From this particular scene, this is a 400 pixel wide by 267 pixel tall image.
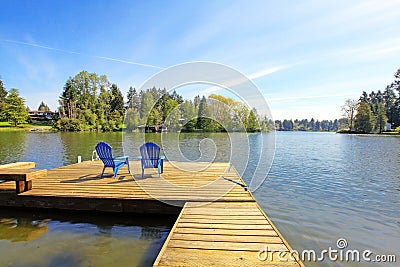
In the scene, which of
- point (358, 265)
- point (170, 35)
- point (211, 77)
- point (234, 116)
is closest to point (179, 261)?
point (358, 265)

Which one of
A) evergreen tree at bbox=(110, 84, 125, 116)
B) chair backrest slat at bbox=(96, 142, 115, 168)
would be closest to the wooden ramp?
chair backrest slat at bbox=(96, 142, 115, 168)

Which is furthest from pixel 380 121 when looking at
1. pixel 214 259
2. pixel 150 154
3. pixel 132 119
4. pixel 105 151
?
pixel 214 259

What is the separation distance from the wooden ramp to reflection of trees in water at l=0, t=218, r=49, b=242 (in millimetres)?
2540

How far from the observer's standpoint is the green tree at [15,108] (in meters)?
46.7

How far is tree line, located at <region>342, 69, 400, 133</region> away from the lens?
4925 cm

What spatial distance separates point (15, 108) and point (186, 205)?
58919 millimetres

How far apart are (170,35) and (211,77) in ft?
11.3

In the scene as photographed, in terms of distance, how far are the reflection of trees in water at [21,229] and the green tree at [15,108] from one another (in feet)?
183

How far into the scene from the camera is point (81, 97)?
4778cm

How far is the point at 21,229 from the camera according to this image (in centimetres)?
379

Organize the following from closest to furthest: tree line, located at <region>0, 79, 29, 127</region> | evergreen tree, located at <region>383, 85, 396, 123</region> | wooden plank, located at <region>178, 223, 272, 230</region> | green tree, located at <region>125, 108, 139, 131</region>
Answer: wooden plank, located at <region>178, 223, 272, 230</region> < green tree, located at <region>125, 108, 139, 131</region> < tree line, located at <region>0, 79, 29, 127</region> < evergreen tree, located at <region>383, 85, 396, 123</region>

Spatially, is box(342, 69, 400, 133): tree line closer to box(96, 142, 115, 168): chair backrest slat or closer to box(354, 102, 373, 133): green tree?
box(354, 102, 373, 133): green tree

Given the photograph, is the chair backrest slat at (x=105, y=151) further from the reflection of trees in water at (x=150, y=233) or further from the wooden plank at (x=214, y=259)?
the wooden plank at (x=214, y=259)

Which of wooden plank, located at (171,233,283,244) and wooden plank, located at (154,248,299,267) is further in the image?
wooden plank, located at (171,233,283,244)
